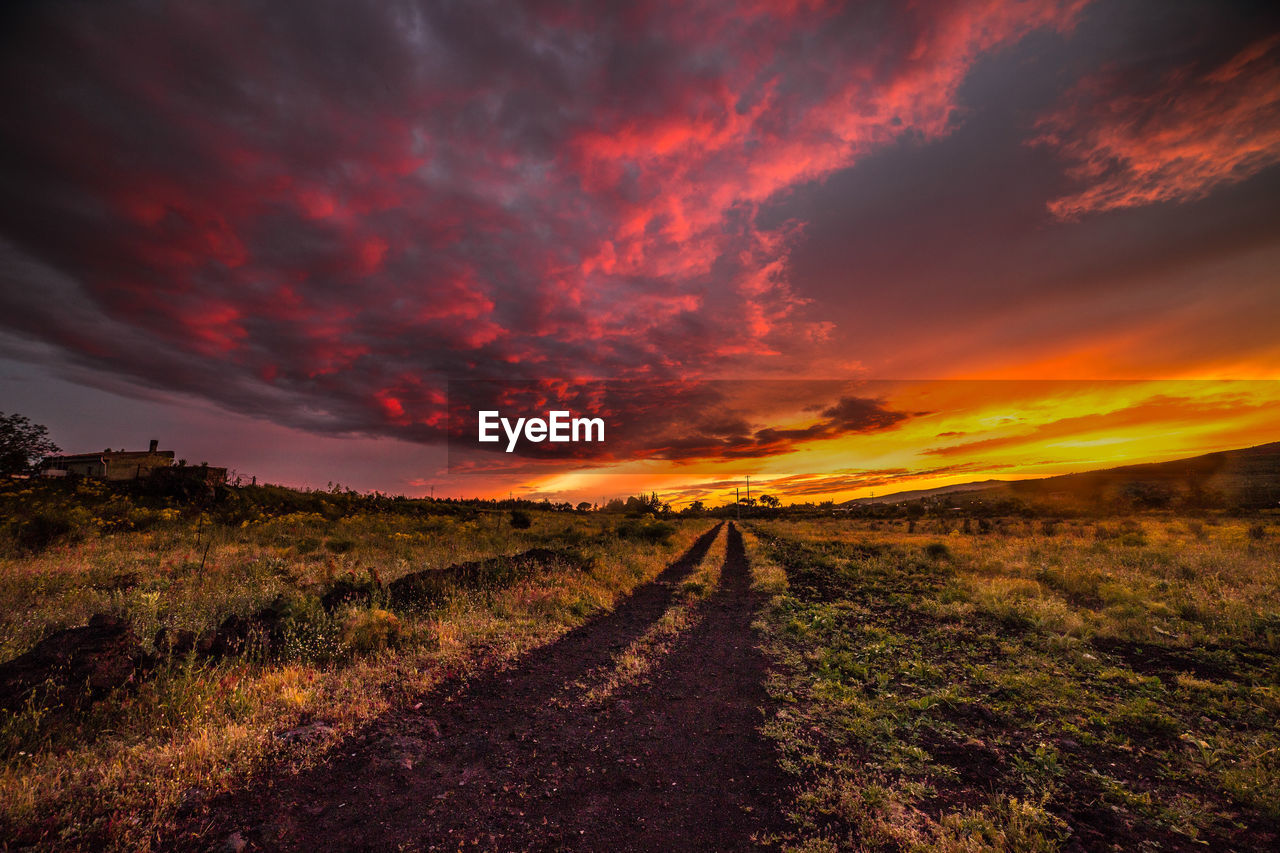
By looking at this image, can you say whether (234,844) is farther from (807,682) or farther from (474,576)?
(474,576)

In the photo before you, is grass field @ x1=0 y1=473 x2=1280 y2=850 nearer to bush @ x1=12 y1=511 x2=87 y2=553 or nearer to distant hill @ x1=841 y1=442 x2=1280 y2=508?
bush @ x1=12 y1=511 x2=87 y2=553

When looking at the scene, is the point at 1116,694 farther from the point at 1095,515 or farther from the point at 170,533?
the point at 1095,515

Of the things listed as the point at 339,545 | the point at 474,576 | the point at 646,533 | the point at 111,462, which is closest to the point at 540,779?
the point at 474,576

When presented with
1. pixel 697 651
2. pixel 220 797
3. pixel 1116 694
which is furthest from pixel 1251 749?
pixel 220 797

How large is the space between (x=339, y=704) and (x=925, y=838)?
741 cm

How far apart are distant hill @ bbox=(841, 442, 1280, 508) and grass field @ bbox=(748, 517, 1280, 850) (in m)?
66.5

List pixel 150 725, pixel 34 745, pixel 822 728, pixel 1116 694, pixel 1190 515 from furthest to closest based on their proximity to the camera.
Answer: pixel 1190 515, pixel 1116 694, pixel 822 728, pixel 150 725, pixel 34 745

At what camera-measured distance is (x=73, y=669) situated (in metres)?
5.85

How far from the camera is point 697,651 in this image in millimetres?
9984

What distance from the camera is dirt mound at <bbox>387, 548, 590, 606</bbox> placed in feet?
39.5

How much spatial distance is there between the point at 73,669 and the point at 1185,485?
388 feet

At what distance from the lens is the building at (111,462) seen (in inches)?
1494

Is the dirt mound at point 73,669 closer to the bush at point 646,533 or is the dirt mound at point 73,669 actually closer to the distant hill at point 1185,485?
the bush at point 646,533

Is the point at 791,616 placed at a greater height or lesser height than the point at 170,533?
lesser
